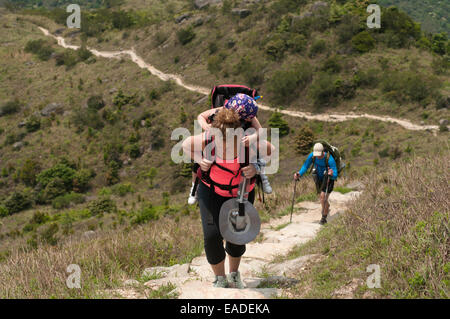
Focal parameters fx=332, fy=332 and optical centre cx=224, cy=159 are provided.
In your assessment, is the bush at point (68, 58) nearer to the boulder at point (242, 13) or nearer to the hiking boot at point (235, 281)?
the boulder at point (242, 13)

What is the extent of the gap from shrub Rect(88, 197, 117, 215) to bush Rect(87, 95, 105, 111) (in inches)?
626

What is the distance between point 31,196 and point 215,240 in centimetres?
3016

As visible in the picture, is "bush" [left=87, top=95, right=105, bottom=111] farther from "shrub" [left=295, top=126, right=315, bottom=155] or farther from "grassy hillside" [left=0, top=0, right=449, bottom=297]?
"shrub" [left=295, top=126, right=315, bottom=155]

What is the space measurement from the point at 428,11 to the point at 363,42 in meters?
61.1

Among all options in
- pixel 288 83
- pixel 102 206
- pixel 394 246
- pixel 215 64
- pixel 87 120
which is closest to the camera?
pixel 394 246

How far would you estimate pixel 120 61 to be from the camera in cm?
4419

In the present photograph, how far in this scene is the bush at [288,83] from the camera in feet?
99.5

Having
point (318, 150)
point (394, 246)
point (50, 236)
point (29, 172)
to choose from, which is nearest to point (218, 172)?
point (394, 246)

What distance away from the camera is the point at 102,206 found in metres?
A: 24.0

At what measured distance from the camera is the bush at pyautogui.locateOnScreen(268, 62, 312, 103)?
30312 mm

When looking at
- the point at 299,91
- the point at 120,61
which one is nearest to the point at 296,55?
the point at 299,91

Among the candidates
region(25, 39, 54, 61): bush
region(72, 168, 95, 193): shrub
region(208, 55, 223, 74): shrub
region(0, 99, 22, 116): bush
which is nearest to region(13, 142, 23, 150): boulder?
region(0, 99, 22, 116): bush

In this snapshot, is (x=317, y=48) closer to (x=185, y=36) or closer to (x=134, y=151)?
(x=185, y=36)

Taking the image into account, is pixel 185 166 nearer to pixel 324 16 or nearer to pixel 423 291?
pixel 324 16
